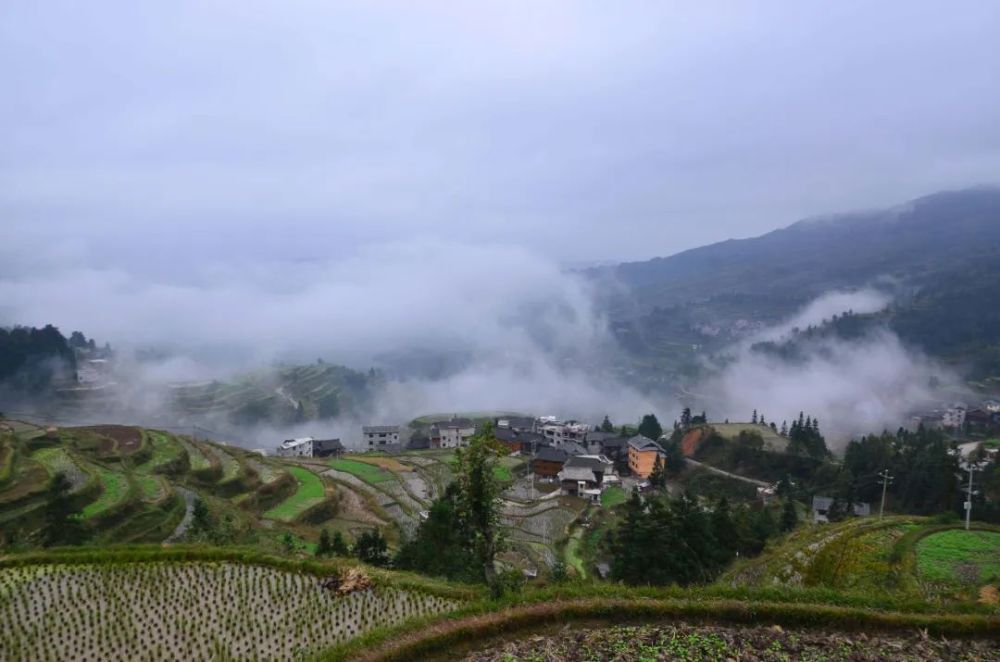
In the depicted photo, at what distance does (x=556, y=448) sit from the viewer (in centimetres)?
6347

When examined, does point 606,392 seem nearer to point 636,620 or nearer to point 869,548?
point 869,548

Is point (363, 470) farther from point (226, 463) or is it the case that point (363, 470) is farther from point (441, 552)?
point (441, 552)

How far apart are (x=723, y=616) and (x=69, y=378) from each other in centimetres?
11134

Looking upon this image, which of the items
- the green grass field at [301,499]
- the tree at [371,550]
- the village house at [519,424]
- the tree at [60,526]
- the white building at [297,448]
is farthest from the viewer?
the village house at [519,424]

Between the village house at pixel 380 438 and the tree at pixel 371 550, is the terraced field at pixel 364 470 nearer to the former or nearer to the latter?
the village house at pixel 380 438

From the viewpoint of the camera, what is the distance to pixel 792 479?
6038 cm

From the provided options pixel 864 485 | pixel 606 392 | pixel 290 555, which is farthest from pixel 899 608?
pixel 606 392

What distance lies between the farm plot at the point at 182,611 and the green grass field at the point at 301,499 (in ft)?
62.8

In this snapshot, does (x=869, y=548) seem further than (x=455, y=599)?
Yes

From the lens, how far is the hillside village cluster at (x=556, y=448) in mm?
52653

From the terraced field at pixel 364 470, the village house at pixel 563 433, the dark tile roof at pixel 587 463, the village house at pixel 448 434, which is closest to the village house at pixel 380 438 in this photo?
the village house at pixel 448 434

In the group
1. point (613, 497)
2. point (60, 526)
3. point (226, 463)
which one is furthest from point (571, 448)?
point (60, 526)

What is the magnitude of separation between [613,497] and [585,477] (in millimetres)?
3134

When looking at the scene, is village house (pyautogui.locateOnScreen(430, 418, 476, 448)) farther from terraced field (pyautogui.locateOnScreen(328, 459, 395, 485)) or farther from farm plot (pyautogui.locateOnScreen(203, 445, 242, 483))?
farm plot (pyautogui.locateOnScreen(203, 445, 242, 483))
